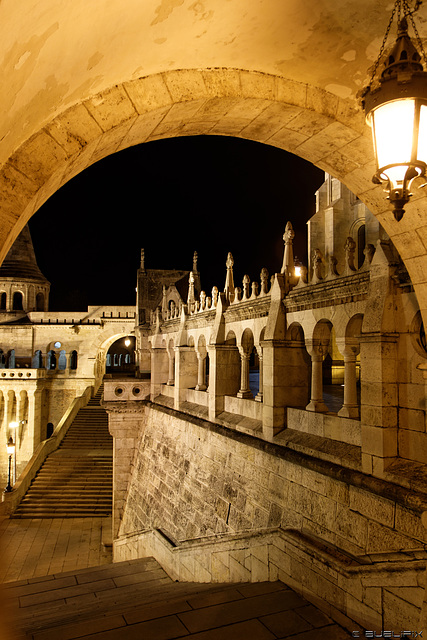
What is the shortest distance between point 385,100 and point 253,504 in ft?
22.2

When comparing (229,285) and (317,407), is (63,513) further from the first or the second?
(317,407)

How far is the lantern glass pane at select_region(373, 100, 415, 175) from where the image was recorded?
2637 mm

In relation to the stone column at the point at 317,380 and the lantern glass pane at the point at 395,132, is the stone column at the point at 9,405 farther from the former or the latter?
the lantern glass pane at the point at 395,132

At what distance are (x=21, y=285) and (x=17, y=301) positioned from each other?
1400 millimetres

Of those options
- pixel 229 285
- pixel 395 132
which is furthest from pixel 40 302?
pixel 395 132

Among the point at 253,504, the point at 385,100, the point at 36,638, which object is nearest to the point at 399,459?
the point at 253,504

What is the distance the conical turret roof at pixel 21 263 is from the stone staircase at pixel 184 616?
32.9 m

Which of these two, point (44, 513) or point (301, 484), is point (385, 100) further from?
point (44, 513)

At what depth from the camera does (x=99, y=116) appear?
9.93 ft

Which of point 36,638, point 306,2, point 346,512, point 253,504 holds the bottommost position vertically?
point 36,638

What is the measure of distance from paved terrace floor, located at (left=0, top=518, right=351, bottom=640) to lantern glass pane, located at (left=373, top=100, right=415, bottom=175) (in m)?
4.61

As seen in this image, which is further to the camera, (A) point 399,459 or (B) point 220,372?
(B) point 220,372

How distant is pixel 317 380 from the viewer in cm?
735

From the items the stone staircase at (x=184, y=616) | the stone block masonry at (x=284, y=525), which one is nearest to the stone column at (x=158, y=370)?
the stone block masonry at (x=284, y=525)
